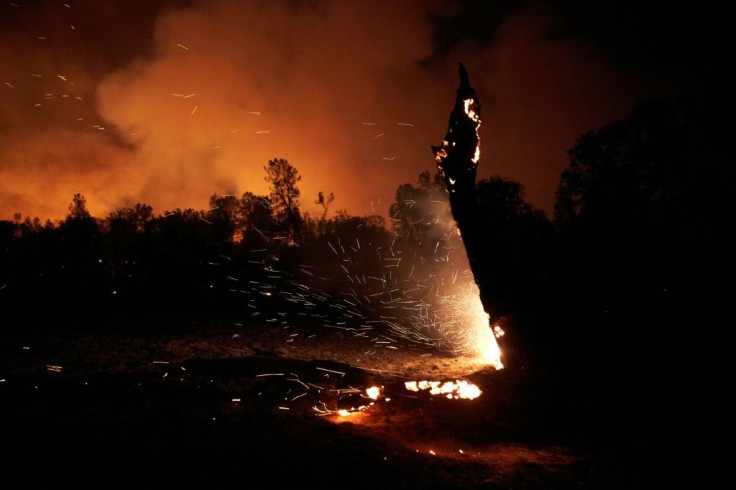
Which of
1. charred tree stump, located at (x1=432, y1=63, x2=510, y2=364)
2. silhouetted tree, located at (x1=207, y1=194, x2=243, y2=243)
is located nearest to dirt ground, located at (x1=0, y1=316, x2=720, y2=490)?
charred tree stump, located at (x1=432, y1=63, x2=510, y2=364)

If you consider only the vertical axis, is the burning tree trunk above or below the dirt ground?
above

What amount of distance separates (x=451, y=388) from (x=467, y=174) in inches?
185

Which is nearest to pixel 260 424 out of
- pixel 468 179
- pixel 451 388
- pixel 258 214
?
pixel 451 388

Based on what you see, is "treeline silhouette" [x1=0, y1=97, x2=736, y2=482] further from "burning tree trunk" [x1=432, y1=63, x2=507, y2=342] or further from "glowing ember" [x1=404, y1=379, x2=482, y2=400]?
"glowing ember" [x1=404, y1=379, x2=482, y2=400]

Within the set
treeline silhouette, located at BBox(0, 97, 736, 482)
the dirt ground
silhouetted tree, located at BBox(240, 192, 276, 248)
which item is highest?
silhouetted tree, located at BBox(240, 192, 276, 248)

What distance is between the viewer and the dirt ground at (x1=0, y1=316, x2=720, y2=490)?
13.7ft

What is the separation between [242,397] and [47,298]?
13.2 metres

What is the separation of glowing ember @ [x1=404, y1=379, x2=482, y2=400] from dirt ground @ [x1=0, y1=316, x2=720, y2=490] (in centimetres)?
24

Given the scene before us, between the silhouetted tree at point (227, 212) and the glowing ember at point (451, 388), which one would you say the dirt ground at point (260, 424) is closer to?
the glowing ember at point (451, 388)

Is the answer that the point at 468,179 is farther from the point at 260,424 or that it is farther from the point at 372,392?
the point at 260,424

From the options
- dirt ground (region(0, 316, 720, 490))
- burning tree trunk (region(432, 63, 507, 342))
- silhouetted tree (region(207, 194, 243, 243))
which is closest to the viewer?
dirt ground (region(0, 316, 720, 490))

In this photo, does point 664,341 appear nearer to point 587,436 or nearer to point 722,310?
point 722,310

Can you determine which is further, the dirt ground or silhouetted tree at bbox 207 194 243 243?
silhouetted tree at bbox 207 194 243 243

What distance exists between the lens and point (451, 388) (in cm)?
866
